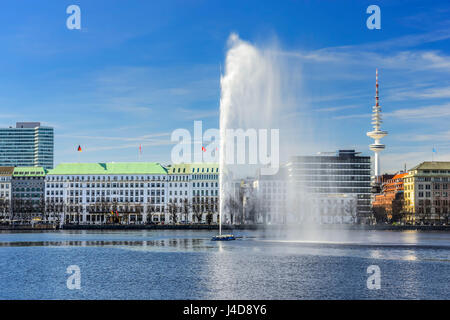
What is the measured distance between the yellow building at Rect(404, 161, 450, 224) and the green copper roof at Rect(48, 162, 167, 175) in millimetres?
76755

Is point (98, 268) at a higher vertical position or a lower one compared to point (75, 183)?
lower

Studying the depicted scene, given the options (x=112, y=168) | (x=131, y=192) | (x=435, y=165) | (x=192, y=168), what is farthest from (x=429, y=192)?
(x=112, y=168)

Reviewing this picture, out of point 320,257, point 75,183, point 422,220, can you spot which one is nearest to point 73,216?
point 75,183

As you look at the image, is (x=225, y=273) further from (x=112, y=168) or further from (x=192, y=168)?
(x=112, y=168)

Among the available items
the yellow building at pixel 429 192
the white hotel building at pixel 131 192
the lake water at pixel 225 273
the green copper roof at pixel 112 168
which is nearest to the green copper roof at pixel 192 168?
the white hotel building at pixel 131 192

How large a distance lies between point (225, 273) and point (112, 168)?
488ft

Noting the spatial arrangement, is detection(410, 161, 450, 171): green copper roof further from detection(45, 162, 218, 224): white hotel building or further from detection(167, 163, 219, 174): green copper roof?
detection(45, 162, 218, 224): white hotel building

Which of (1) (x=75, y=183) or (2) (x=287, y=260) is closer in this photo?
(2) (x=287, y=260)

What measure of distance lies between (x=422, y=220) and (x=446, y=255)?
383 ft

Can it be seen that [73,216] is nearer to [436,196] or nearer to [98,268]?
[436,196]

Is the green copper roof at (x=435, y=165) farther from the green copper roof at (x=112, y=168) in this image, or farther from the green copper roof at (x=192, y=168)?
the green copper roof at (x=112, y=168)

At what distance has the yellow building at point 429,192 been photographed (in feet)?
609

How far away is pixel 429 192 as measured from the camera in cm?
18862
